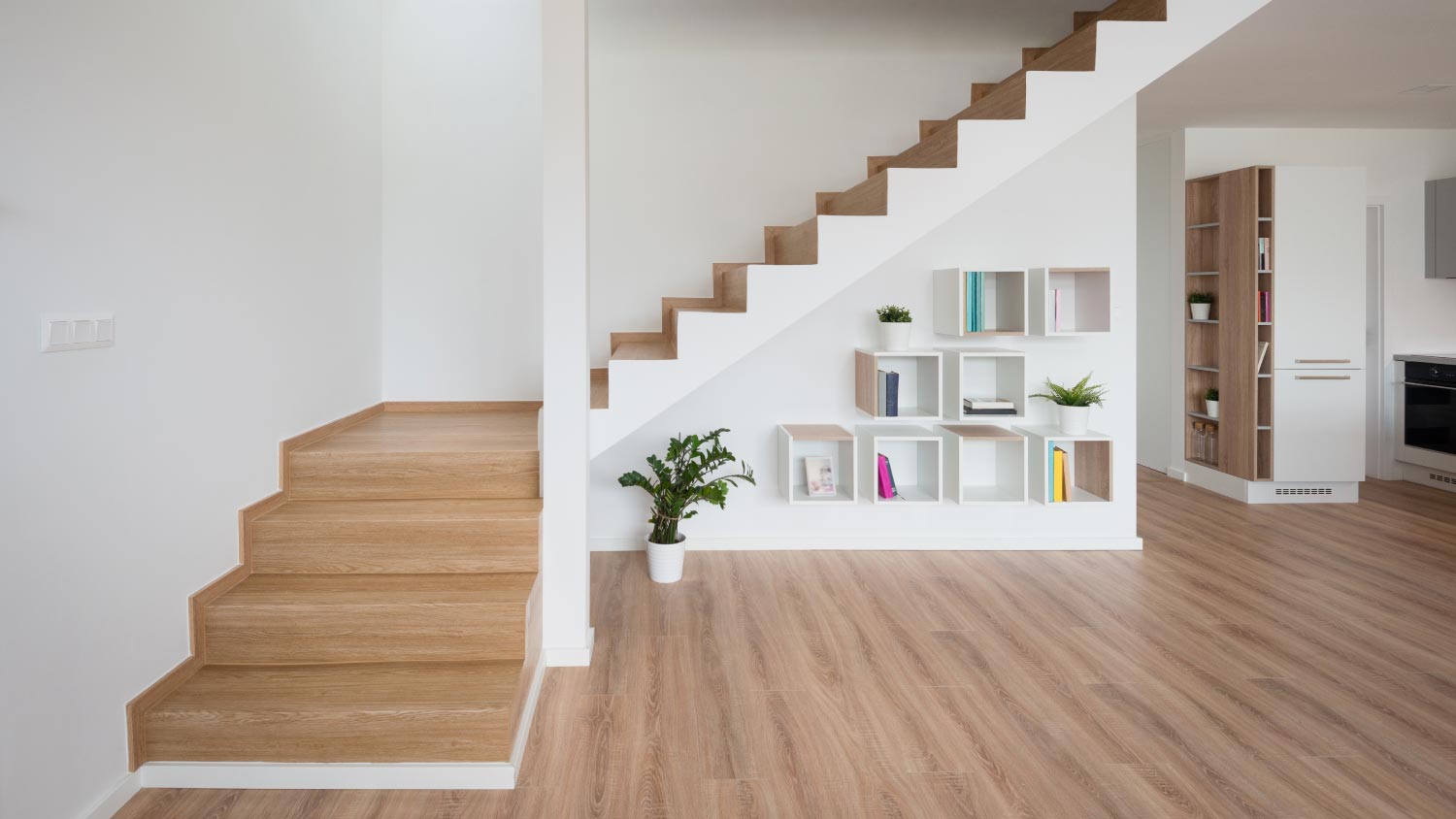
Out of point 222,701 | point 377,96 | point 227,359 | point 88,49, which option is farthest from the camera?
point 377,96

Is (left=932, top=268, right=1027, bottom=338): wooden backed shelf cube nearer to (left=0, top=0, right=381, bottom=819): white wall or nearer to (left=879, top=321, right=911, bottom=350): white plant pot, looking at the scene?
(left=879, top=321, right=911, bottom=350): white plant pot

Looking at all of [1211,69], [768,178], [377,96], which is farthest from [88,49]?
[1211,69]

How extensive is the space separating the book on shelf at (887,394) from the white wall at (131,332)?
2743 mm

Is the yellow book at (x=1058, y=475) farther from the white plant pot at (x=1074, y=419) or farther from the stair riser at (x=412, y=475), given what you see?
the stair riser at (x=412, y=475)

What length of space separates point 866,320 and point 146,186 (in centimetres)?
345

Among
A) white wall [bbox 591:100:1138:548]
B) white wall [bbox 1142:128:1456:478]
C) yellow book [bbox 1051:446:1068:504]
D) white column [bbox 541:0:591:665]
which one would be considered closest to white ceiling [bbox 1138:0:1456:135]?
white wall [bbox 1142:128:1456:478]

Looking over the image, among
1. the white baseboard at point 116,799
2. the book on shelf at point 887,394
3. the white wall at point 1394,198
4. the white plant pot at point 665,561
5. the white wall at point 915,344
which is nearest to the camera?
the white baseboard at point 116,799

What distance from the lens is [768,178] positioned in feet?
16.3

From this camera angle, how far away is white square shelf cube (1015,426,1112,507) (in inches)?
185

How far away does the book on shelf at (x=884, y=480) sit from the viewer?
15.5 ft

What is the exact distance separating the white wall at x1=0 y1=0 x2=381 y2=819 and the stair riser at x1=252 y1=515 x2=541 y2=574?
16 centimetres

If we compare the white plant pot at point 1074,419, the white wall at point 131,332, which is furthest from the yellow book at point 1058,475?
the white wall at point 131,332

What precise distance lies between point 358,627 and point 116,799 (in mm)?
750

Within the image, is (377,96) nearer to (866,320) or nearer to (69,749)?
(866,320)
